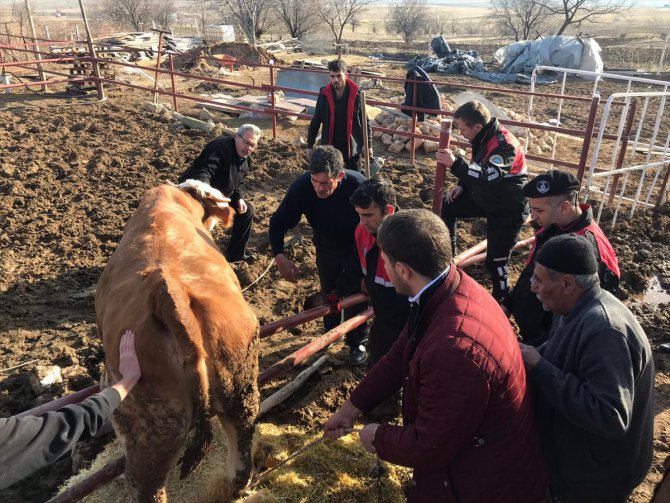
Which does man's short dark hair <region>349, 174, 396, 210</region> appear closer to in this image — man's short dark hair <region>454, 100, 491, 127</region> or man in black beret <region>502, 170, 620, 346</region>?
man in black beret <region>502, 170, 620, 346</region>

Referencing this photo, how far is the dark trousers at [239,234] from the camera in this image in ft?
20.5

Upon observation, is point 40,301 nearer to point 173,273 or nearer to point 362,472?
point 173,273

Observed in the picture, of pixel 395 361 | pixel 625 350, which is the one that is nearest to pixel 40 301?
Answer: pixel 395 361

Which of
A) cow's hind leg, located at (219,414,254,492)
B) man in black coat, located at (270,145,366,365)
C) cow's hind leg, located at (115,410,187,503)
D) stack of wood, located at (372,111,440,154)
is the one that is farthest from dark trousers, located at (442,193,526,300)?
stack of wood, located at (372,111,440,154)

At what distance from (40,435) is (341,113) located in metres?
5.55

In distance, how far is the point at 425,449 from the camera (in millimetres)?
1912

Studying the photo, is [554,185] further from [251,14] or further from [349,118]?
[251,14]

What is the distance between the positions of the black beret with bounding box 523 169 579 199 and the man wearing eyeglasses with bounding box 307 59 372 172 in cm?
370

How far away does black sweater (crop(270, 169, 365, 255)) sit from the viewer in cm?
429

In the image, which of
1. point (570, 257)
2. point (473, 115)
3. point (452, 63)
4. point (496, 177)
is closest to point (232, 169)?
point (473, 115)

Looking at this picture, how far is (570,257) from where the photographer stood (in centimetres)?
223

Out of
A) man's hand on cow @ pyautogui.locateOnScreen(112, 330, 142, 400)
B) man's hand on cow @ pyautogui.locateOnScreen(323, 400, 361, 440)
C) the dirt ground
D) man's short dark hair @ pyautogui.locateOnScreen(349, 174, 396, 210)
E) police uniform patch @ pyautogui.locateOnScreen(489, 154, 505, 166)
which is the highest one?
man's short dark hair @ pyautogui.locateOnScreen(349, 174, 396, 210)

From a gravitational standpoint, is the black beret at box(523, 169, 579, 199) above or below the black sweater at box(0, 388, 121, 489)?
above

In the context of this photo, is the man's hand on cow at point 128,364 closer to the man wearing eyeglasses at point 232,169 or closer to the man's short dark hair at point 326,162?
the man's short dark hair at point 326,162
